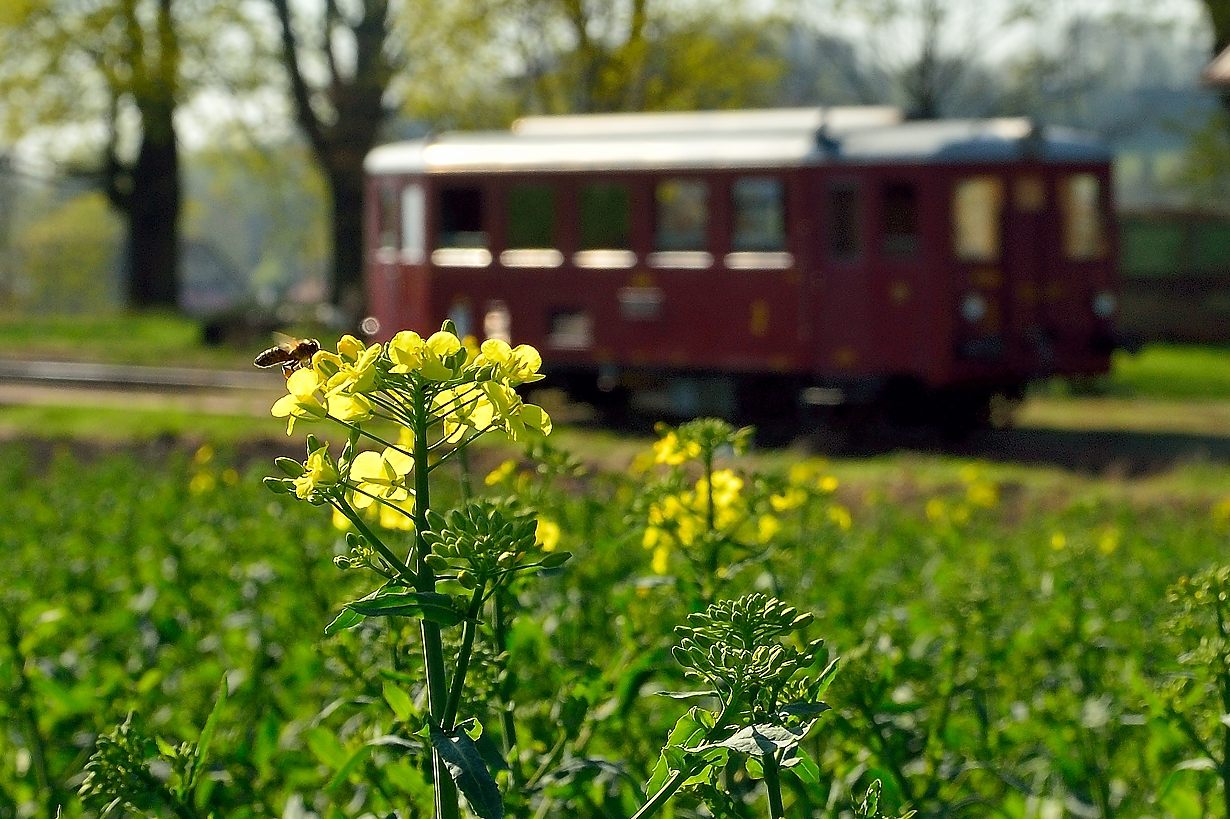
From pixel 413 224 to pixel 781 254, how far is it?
402 centimetres

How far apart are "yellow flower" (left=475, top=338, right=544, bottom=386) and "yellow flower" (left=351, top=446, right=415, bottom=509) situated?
17cm

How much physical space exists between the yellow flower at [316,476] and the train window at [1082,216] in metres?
14.8

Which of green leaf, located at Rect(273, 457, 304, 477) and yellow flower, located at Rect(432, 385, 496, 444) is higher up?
yellow flower, located at Rect(432, 385, 496, 444)

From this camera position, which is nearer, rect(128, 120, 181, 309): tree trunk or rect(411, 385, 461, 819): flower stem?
rect(411, 385, 461, 819): flower stem

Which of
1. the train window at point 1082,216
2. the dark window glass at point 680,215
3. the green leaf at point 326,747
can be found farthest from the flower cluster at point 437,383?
the train window at point 1082,216

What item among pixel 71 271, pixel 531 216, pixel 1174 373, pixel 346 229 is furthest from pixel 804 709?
pixel 71 271

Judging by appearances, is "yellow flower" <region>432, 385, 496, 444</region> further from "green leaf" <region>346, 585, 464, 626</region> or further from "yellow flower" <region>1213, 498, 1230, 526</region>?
"yellow flower" <region>1213, 498, 1230, 526</region>

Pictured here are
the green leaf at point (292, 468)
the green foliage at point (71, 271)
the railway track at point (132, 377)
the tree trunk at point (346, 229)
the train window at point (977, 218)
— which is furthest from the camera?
the green foliage at point (71, 271)

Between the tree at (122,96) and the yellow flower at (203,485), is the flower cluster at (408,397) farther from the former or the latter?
the tree at (122,96)

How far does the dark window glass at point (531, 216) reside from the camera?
1684 cm

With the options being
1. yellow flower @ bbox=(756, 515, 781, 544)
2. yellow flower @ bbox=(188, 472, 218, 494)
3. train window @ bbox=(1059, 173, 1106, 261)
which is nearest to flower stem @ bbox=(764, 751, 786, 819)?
yellow flower @ bbox=(756, 515, 781, 544)

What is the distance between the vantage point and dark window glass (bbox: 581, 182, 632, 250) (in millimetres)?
16406

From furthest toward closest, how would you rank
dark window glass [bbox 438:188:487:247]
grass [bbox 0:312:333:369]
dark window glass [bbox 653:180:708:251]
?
grass [bbox 0:312:333:369]
dark window glass [bbox 438:188:487:247]
dark window glass [bbox 653:180:708:251]

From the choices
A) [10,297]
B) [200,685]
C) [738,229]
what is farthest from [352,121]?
[10,297]
